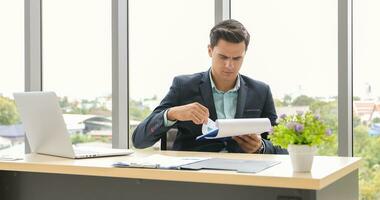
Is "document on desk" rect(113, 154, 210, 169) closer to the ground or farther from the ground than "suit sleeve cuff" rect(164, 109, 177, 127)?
closer to the ground

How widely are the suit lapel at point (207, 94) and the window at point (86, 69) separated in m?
1.25

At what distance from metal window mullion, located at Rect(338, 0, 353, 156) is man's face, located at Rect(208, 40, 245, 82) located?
72cm

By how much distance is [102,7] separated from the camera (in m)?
3.96

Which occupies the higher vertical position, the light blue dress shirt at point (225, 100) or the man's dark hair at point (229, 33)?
the man's dark hair at point (229, 33)

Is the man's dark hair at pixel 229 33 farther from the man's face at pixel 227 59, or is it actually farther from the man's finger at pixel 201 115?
the man's finger at pixel 201 115

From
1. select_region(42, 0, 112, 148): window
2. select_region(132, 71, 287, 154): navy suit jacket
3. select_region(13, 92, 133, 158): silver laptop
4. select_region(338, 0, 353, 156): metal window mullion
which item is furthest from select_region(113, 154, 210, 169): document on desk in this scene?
select_region(42, 0, 112, 148): window

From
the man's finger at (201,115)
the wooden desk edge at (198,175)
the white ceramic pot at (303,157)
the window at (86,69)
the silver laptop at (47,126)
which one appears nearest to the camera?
the wooden desk edge at (198,175)

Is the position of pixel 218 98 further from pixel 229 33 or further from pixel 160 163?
pixel 160 163

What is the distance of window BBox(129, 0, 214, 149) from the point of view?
3670 millimetres

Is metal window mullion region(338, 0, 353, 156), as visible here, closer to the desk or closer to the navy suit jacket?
the navy suit jacket

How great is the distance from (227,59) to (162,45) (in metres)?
1.12

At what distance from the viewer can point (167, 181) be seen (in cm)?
202

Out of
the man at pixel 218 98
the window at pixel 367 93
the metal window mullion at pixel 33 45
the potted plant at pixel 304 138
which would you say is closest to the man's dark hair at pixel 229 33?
the man at pixel 218 98

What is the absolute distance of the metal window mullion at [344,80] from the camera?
10.3 feet
